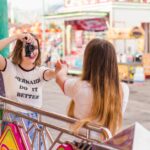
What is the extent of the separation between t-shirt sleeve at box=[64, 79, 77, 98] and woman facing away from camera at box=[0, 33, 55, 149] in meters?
0.80

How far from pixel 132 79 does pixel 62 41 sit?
534 centimetres

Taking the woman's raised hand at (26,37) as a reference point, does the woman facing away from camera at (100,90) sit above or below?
below

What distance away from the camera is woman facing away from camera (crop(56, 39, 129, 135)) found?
227cm

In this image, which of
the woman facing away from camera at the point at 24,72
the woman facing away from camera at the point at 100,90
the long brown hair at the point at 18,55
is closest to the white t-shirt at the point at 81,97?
the woman facing away from camera at the point at 100,90

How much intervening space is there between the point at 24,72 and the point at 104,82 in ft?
3.71

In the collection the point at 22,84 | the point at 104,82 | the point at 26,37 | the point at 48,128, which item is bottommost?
the point at 48,128

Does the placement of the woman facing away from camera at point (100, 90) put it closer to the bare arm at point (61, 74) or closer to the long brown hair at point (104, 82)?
the long brown hair at point (104, 82)

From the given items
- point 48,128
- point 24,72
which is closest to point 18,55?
point 24,72

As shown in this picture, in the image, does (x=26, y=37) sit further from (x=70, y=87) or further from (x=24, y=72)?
(x=70, y=87)

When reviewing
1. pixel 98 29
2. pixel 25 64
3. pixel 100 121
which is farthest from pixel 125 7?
pixel 100 121

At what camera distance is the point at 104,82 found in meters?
2.31

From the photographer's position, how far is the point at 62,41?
18812mm

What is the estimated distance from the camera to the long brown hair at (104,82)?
227 cm

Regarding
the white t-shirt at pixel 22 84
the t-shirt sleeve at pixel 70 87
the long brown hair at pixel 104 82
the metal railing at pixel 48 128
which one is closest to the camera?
the metal railing at pixel 48 128
